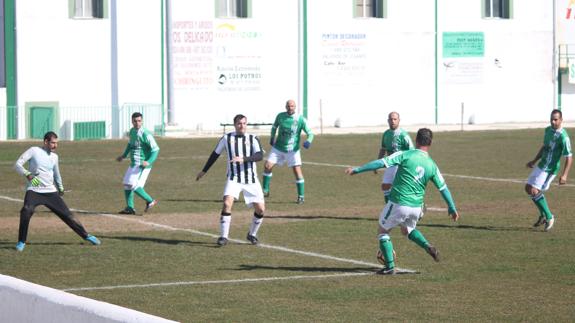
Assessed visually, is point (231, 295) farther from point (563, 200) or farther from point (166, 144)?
point (166, 144)

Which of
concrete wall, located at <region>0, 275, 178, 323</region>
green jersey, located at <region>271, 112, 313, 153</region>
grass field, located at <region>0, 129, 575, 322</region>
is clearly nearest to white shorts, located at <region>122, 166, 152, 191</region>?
grass field, located at <region>0, 129, 575, 322</region>

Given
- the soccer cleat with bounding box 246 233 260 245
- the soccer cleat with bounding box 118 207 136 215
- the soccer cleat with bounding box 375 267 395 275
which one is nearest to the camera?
the soccer cleat with bounding box 375 267 395 275

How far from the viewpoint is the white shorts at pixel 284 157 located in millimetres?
29031

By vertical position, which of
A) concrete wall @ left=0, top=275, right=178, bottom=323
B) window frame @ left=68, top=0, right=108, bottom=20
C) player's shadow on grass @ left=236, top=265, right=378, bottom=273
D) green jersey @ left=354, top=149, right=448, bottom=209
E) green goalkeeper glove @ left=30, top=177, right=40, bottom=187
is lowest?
player's shadow on grass @ left=236, top=265, right=378, bottom=273

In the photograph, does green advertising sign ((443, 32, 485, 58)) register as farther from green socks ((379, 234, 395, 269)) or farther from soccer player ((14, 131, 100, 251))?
green socks ((379, 234, 395, 269))

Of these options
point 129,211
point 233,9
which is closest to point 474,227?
point 129,211

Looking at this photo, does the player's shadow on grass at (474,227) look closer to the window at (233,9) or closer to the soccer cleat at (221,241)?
the soccer cleat at (221,241)

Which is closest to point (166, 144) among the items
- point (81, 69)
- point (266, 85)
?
point (81, 69)

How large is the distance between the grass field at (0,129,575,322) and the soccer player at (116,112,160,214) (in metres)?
0.54

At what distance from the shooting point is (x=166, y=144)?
159 ft

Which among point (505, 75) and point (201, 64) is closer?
point (201, 64)

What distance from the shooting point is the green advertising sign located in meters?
64.6

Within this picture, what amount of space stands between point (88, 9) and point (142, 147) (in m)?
29.7

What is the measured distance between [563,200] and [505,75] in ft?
127
